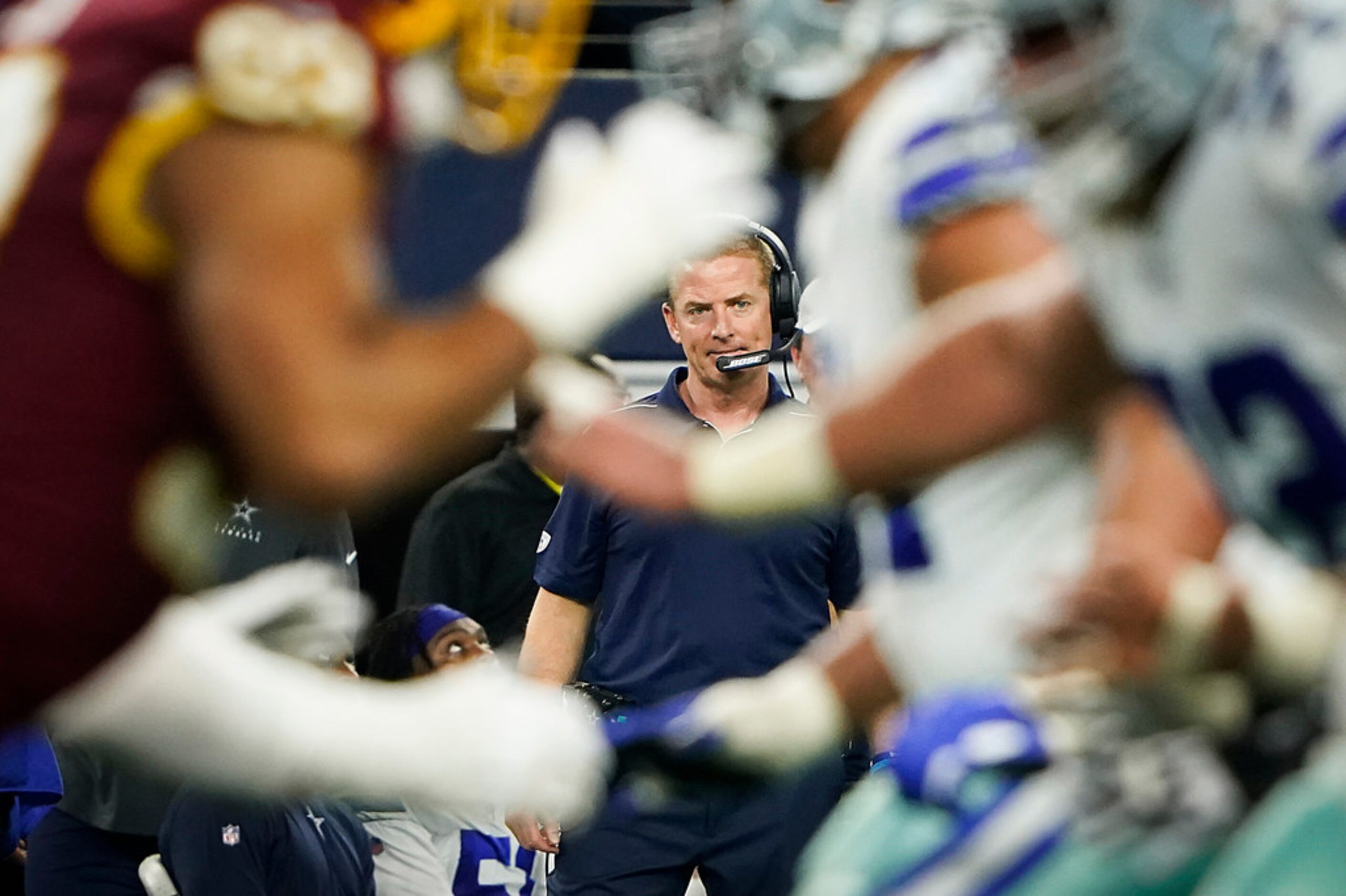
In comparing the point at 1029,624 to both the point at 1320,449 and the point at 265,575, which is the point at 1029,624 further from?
the point at 265,575

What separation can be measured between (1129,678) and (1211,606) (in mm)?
91

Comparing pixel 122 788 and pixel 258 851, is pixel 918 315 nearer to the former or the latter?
pixel 258 851

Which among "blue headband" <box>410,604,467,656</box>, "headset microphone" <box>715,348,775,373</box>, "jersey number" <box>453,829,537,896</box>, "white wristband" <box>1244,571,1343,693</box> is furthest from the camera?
"jersey number" <box>453,829,537,896</box>

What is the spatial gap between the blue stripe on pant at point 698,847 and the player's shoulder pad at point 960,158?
2.06 metres

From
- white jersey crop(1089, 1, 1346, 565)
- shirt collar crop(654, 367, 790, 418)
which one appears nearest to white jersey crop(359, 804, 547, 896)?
shirt collar crop(654, 367, 790, 418)

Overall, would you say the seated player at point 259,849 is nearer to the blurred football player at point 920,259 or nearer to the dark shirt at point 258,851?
the dark shirt at point 258,851

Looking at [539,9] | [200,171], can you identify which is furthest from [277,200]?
[539,9]

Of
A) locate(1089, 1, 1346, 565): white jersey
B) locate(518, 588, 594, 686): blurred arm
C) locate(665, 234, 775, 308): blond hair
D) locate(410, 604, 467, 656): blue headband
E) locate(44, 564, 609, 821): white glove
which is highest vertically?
locate(1089, 1, 1346, 565): white jersey

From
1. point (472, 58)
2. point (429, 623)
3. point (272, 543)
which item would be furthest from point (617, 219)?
point (429, 623)

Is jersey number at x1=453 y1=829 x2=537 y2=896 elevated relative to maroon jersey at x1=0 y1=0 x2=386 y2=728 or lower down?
lower down

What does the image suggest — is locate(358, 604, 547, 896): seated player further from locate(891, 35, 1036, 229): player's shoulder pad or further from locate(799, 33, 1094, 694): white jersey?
locate(891, 35, 1036, 229): player's shoulder pad

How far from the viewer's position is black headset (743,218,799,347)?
15.3ft

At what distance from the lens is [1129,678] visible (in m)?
1.85

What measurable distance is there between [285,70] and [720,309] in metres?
2.77
